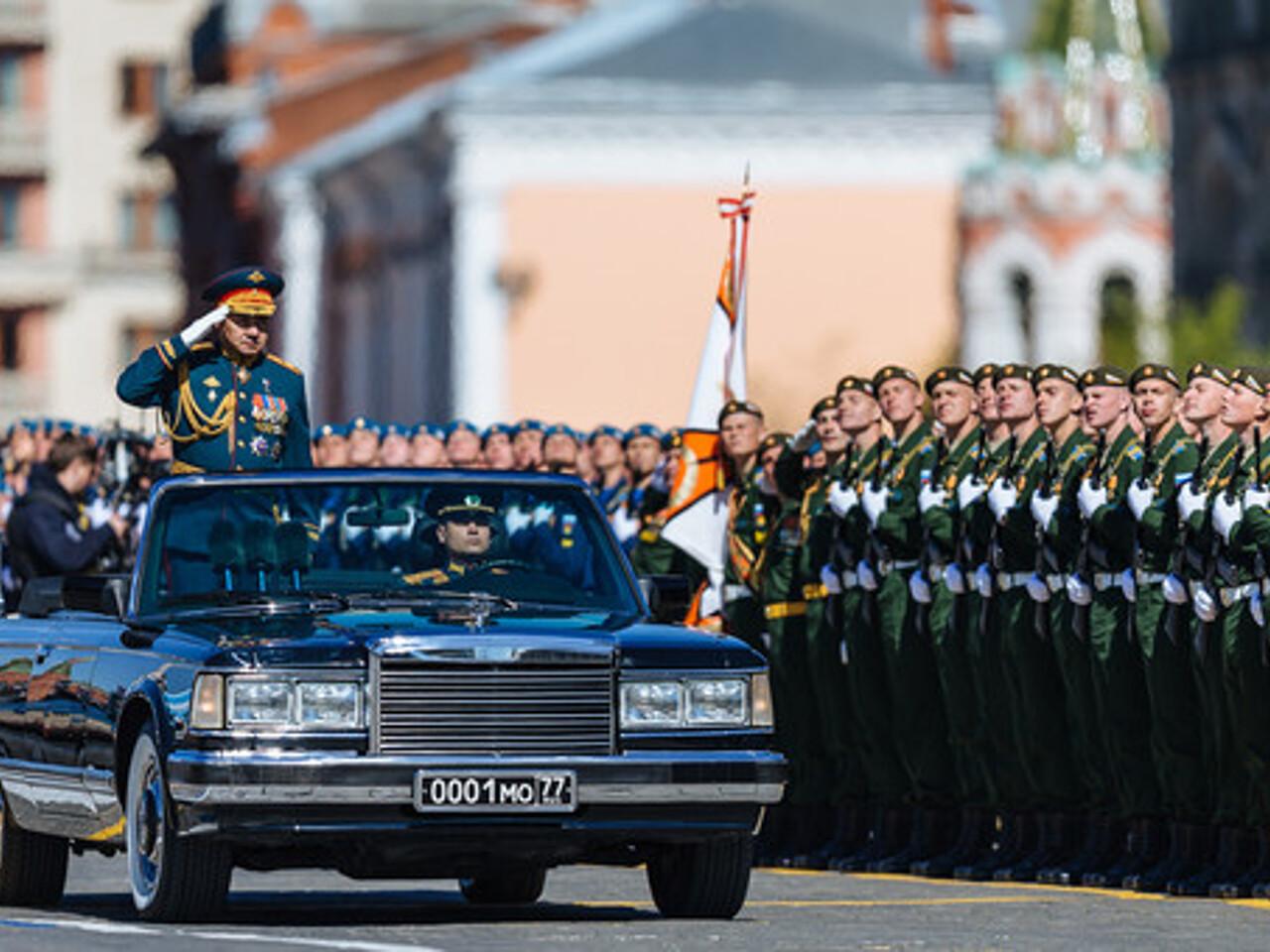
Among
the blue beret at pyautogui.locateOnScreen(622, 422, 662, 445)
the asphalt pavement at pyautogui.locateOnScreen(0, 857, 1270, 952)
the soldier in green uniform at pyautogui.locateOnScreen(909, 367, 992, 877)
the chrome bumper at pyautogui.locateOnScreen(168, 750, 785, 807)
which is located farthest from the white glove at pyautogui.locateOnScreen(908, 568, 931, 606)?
the blue beret at pyautogui.locateOnScreen(622, 422, 662, 445)

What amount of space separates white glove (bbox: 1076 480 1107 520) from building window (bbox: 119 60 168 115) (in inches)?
4155

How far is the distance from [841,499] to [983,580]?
112 cm

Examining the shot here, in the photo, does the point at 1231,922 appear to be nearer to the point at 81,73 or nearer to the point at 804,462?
the point at 804,462

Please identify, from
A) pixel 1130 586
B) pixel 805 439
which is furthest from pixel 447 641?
pixel 805 439

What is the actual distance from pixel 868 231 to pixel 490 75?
5.87 m

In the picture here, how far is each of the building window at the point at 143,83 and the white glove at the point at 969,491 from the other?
105 m

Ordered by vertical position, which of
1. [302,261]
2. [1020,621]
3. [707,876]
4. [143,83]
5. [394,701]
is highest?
[143,83]

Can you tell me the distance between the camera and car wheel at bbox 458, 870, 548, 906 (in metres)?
18.7

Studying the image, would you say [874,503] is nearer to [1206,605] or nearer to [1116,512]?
[1116,512]

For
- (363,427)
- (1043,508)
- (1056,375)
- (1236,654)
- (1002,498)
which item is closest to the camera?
(1236,654)

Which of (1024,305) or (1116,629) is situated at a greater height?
(1116,629)

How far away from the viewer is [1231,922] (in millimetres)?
17406

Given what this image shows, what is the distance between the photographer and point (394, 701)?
16.6 m

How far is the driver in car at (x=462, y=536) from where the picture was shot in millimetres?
17547
